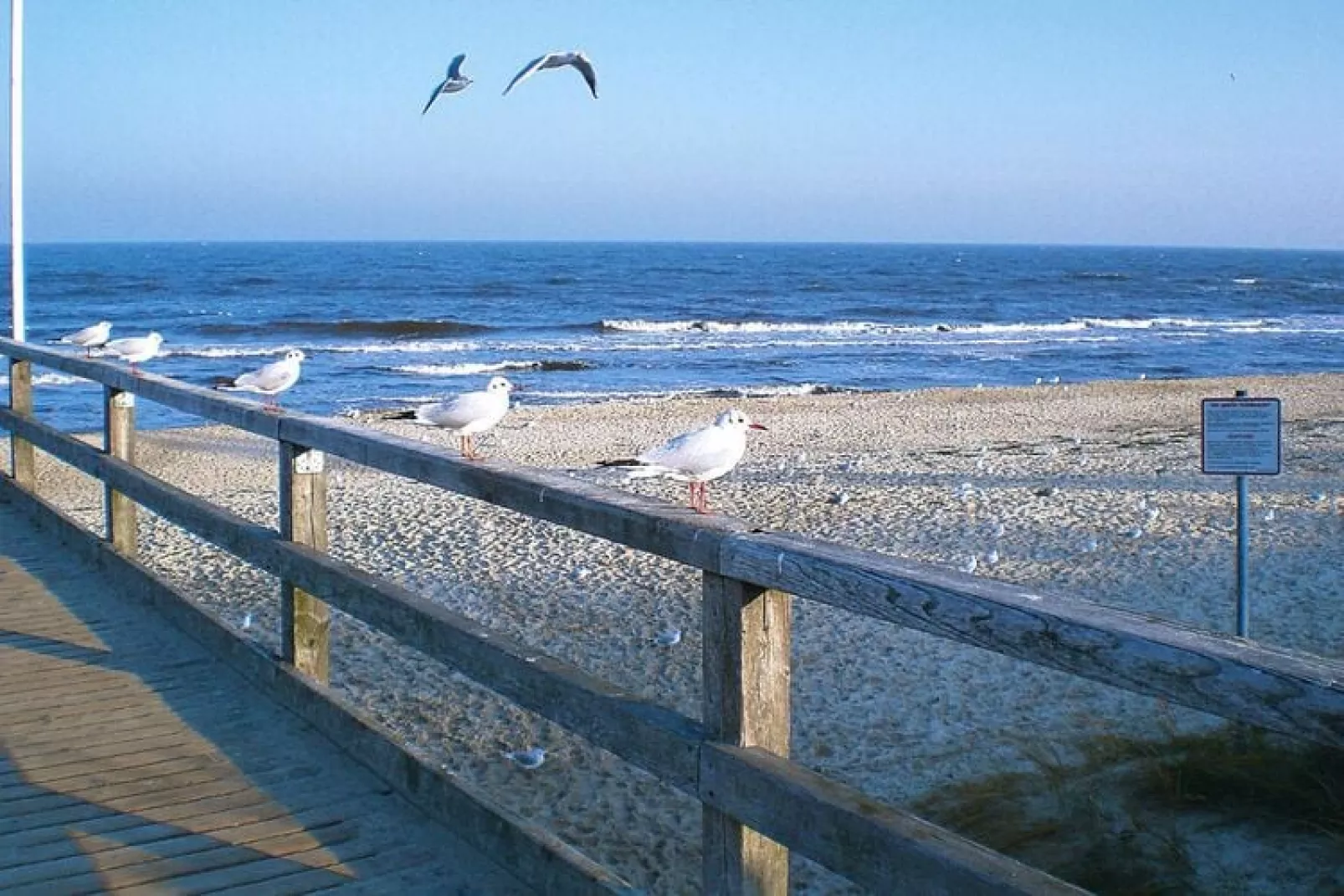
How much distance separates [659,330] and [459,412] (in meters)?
36.6

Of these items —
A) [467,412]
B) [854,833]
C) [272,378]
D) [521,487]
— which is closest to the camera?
[854,833]

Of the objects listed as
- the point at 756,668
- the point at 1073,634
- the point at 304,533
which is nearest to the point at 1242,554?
the point at 304,533

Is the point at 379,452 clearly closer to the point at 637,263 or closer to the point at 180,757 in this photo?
the point at 180,757

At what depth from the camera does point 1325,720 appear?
1.55 meters

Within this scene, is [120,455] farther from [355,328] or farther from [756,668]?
[355,328]

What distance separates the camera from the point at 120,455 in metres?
6.20

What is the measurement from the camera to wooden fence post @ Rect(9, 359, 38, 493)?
7.75 metres

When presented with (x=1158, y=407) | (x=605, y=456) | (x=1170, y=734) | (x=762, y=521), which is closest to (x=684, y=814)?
(x=1170, y=734)

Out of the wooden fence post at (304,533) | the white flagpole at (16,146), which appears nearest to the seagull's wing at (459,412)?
the wooden fence post at (304,533)

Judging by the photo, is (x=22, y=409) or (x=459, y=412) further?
(x=22, y=409)

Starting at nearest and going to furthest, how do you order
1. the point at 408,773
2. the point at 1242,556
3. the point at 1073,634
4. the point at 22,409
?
the point at 1073,634 → the point at 408,773 → the point at 1242,556 → the point at 22,409

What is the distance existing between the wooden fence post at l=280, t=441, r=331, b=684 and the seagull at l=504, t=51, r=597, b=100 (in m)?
6.43

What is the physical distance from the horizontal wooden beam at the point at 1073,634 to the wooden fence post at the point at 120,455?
440cm

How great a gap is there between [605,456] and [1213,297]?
52.2 meters
